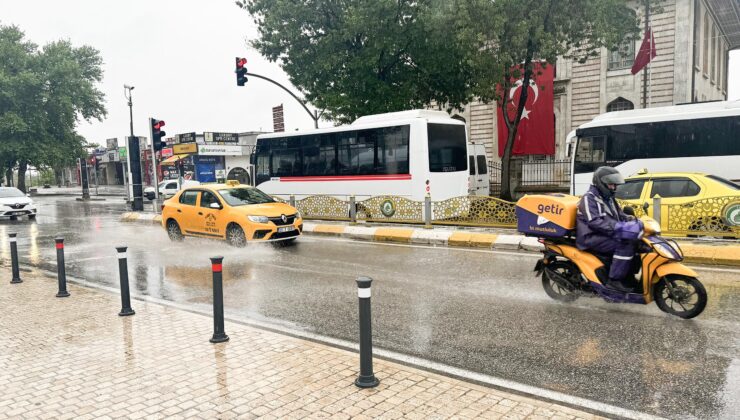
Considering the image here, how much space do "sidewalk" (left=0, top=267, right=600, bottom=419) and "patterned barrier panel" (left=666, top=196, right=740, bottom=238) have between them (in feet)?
28.6

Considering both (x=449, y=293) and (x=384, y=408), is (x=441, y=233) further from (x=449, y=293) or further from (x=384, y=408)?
(x=384, y=408)

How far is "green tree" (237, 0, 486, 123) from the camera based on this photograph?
20.2 metres

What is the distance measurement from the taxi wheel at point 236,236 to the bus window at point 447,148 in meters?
6.54

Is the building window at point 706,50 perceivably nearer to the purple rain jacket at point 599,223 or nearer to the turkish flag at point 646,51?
the turkish flag at point 646,51

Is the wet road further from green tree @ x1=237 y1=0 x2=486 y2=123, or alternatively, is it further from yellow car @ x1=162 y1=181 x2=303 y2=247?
green tree @ x1=237 y1=0 x2=486 y2=123

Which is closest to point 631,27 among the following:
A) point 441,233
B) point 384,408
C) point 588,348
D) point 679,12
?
point 679,12

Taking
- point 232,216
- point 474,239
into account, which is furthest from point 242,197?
point 474,239

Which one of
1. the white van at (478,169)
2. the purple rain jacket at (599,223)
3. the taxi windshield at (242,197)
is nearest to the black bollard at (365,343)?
the purple rain jacket at (599,223)

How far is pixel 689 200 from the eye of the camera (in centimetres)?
1073

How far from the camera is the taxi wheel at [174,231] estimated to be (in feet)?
47.2

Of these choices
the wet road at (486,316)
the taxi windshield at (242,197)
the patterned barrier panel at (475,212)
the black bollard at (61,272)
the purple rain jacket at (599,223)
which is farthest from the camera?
the patterned barrier panel at (475,212)

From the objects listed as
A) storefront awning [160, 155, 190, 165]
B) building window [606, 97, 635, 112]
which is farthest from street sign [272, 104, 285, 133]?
building window [606, 97, 635, 112]

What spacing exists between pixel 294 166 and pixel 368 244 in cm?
792

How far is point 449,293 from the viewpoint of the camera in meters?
7.57
